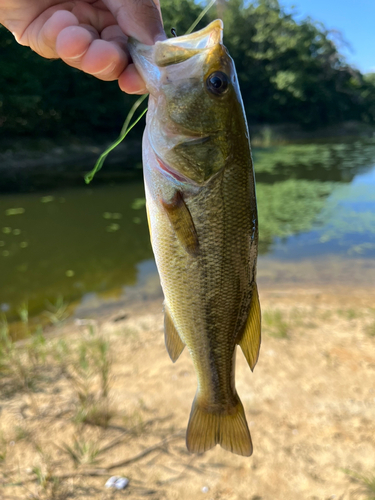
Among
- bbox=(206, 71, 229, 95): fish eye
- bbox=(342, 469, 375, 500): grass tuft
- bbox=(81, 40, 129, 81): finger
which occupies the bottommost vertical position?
bbox=(342, 469, 375, 500): grass tuft

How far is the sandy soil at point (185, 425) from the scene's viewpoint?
2.67 metres

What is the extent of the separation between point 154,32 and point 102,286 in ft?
20.6

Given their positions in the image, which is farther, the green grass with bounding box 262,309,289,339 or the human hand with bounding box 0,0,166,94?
the green grass with bounding box 262,309,289,339

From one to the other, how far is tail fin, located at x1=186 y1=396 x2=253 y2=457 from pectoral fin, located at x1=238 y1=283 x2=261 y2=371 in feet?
1.00

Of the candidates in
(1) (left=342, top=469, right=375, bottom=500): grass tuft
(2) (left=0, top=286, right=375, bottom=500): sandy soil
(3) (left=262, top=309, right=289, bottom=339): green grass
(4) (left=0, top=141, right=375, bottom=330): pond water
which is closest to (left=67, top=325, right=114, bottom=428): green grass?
(2) (left=0, top=286, right=375, bottom=500): sandy soil

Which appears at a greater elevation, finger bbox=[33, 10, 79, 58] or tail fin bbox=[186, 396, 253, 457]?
finger bbox=[33, 10, 79, 58]

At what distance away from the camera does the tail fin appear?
1716 millimetres

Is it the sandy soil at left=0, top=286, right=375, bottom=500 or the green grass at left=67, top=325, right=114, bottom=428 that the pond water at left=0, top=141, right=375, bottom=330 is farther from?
the sandy soil at left=0, top=286, right=375, bottom=500

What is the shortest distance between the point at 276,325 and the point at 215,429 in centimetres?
329

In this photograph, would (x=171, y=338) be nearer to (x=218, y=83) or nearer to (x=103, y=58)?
(x=218, y=83)

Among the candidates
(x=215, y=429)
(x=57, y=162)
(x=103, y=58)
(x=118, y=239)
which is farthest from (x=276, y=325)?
(x=57, y=162)

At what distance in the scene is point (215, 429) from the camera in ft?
5.71

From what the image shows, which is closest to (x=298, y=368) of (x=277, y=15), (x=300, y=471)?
(x=300, y=471)

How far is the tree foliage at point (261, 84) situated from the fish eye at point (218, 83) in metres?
23.7
